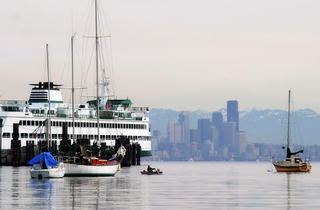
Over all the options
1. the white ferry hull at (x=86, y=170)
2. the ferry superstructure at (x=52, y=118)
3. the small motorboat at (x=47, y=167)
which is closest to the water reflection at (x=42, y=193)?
the small motorboat at (x=47, y=167)

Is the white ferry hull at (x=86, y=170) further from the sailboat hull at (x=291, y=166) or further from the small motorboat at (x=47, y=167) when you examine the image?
the sailboat hull at (x=291, y=166)

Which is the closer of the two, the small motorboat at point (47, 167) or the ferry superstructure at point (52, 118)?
the small motorboat at point (47, 167)

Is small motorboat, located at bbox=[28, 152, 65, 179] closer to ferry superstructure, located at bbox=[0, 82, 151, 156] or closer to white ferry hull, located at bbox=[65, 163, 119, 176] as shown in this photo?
white ferry hull, located at bbox=[65, 163, 119, 176]

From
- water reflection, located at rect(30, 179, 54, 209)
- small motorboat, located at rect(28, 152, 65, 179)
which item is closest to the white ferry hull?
small motorboat, located at rect(28, 152, 65, 179)

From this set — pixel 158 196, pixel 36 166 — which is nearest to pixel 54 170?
pixel 36 166

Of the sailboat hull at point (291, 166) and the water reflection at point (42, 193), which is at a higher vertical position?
the water reflection at point (42, 193)

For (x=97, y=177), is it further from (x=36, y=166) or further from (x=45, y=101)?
(x=45, y=101)

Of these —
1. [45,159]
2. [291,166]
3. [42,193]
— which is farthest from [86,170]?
[291,166]

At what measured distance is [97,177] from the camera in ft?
343

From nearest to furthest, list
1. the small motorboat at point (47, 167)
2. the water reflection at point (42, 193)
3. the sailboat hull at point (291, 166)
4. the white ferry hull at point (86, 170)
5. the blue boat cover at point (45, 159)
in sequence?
the water reflection at point (42, 193) < the blue boat cover at point (45, 159) < the small motorboat at point (47, 167) < the white ferry hull at point (86, 170) < the sailboat hull at point (291, 166)

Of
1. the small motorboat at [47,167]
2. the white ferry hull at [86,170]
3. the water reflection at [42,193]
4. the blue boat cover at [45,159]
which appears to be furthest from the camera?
the white ferry hull at [86,170]

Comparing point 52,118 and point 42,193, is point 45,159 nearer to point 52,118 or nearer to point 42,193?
point 42,193

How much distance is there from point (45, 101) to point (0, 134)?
14.1m

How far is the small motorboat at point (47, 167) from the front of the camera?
98.3 meters
